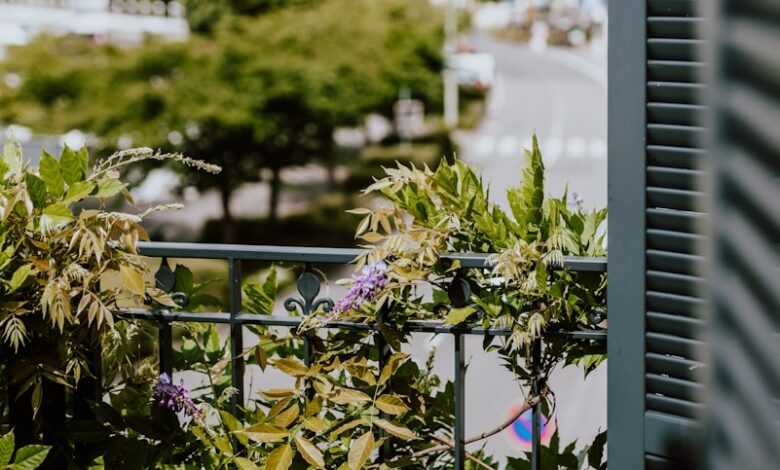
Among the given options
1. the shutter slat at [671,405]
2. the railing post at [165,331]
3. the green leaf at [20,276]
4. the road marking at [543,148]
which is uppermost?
the road marking at [543,148]

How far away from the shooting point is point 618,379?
2.39 meters

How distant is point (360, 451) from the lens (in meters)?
2.71

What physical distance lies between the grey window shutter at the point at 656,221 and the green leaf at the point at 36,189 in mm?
1449

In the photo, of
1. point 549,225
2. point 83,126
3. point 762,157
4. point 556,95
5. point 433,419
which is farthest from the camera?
point 556,95

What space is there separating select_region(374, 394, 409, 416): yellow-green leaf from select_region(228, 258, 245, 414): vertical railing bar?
0.40 metres

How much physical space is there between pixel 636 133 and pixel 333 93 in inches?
979

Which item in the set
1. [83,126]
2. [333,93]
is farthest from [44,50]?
[333,93]

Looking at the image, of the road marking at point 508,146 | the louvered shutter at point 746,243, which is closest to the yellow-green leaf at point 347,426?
the louvered shutter at point 746,243

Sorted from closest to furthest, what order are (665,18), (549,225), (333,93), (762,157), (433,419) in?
1. (762,157)
2. (665,18)
3. (549,225)
4. (433,419)
5. (333,93)

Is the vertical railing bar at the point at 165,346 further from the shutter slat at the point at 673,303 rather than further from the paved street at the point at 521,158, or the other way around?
the shutter slat at the point at 673,303

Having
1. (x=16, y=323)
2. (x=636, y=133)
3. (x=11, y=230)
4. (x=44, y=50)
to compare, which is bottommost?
(x=16, y=323)

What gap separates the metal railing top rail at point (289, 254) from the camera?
2.58 metres

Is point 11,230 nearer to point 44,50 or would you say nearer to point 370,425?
point 370,425

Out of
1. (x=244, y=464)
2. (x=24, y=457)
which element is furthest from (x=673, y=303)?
(x=24, y=457)
